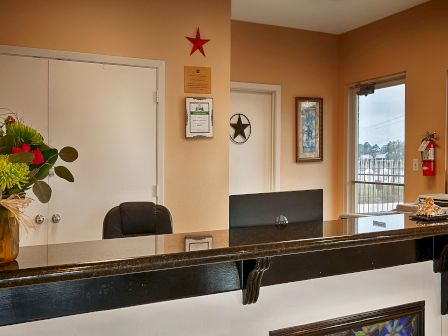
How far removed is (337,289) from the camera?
1586 mm

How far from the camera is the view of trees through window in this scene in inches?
175

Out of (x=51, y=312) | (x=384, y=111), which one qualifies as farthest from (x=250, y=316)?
(x=384, y=111)

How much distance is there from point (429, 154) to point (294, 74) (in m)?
1.68

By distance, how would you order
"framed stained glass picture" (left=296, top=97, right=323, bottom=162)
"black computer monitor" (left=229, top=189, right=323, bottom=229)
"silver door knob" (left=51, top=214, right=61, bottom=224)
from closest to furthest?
1. "black computer monitor" (left=229, top=189, right=323, bottom=229)
2. "silver door knob" (left=51, top=214, right=61, bottom=224)
3. "framed stained glass picture" (left=296, top=97, right=323, bottom=162)

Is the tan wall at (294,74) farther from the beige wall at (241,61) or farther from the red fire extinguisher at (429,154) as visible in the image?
the red fire extinguisher at (429,154)

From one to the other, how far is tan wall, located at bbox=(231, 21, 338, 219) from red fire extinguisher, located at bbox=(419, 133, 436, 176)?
4.10 feet

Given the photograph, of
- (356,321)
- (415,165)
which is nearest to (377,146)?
(415,165)

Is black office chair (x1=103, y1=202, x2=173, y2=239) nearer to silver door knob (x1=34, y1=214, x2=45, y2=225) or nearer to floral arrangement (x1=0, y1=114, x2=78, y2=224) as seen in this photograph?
silver door knob (x1=34, y1=214, x2=45, y2=225)

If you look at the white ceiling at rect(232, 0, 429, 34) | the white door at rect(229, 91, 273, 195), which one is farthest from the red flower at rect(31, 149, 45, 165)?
the white door at rect(229, 91, 273, 195)

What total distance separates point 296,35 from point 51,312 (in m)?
4.33

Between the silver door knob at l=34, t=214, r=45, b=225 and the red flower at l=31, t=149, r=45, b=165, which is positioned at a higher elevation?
the red flower at l=31, t=149, r=45, b=165

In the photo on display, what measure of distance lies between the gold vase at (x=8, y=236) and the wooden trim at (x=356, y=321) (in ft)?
2.80

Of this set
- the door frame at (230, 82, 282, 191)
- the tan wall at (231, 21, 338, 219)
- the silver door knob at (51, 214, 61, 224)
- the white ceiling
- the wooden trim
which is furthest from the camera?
the door frame at (230, 82, 282, 191)

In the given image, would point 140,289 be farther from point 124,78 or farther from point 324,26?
point 324,26
